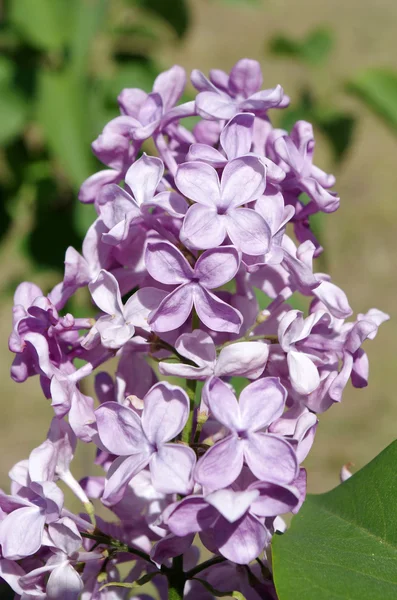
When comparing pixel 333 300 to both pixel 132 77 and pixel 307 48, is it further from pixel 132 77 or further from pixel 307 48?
pixel 307 48

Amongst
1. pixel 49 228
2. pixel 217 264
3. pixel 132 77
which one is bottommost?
pixel 49 228

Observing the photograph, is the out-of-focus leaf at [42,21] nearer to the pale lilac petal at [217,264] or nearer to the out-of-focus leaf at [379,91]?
the out-of-focus leaf at [379,91]

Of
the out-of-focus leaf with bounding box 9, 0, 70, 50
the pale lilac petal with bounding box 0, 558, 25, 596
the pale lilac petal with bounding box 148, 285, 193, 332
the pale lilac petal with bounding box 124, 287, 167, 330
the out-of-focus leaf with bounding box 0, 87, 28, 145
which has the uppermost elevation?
the pale lilac petal with bounding box 148, 285, 193, 332

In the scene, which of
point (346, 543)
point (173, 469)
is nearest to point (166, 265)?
point (173, 469)

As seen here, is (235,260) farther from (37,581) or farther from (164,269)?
(37,581)

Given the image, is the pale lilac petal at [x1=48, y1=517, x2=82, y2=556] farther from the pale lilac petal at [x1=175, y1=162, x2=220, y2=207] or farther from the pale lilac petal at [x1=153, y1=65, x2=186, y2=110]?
the pale lilac petal at [x1=153, y1=65, x2=186, y2=110]

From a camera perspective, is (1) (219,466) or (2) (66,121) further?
(2) (66,121)

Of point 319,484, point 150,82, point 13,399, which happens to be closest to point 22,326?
point 150,82

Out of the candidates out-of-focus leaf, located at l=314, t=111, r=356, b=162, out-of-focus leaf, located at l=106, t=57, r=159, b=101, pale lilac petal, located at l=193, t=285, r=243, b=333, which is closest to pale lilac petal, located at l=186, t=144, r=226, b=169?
pale lilac petal, located at l=193, t=285, r=243, b=333
